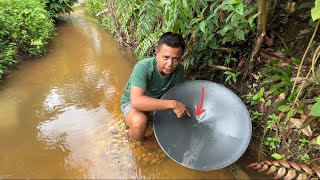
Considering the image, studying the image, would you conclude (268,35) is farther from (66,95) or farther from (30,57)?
(30,57)

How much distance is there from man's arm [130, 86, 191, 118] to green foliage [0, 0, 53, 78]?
2.47 metres

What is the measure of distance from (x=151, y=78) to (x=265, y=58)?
3.55ft

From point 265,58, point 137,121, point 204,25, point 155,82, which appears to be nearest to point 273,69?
point 265,58

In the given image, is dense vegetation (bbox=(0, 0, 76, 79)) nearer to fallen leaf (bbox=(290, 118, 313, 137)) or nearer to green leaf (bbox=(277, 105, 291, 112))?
green leaf (bbox=(277, 105, 291, 112))

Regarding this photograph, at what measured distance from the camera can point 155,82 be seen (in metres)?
2.46

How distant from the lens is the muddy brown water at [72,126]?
94.0 inches

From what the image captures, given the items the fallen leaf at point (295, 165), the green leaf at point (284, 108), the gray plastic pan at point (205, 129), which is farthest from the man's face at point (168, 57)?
the fallen leaf at point (295, 165)

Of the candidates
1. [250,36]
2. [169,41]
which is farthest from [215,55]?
[169,41]

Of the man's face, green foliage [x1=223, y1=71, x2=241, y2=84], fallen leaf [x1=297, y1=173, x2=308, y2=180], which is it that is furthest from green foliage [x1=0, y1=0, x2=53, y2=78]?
fallen leaf [x1=297, y1=173, x2=308, y2=180]

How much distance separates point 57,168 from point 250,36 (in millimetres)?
2094

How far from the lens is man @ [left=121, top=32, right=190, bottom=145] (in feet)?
7.07

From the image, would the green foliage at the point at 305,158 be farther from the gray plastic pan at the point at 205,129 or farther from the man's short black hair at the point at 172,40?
the man's short black hair at the point at 172,40

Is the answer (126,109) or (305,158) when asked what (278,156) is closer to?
(305,158)

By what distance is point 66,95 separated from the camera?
3.59 metres
